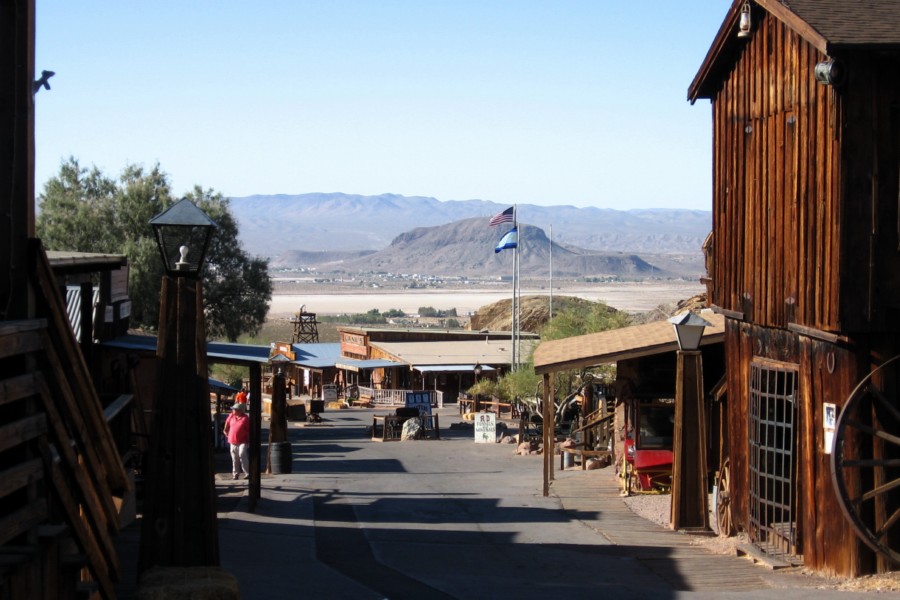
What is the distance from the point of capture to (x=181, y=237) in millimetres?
8523

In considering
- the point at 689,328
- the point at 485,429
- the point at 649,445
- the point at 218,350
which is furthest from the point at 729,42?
the point at 485,429

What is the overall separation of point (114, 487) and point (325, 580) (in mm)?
3169

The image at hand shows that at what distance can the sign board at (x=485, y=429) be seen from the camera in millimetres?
27844

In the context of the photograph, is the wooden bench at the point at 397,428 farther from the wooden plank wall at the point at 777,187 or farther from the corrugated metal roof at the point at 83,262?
the corrugated metal roof at the point at 83,262

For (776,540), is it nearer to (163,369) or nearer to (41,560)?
(163,369)

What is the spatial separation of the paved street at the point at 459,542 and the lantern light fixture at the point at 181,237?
120 inches

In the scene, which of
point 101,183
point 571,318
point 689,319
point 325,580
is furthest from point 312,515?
point 101,183

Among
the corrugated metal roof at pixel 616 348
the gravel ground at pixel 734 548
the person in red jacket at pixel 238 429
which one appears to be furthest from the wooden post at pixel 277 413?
the gravel ground at pixel 734 548

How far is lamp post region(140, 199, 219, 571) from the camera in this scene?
7.75m

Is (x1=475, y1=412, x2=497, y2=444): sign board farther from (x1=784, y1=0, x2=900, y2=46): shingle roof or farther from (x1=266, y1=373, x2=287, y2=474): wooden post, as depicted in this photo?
Result: (x1=784, y1=0, x2=900, y2=46): shingle roof

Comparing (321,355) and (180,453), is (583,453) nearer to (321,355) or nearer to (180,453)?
(180,453)

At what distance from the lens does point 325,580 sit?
10.6 meters

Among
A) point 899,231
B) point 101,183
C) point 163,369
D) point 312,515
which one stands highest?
point 101,183

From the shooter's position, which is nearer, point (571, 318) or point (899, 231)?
point (899, 231)
